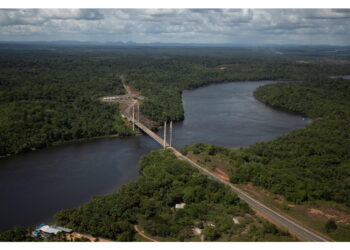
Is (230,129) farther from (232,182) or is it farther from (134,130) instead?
(232,182)

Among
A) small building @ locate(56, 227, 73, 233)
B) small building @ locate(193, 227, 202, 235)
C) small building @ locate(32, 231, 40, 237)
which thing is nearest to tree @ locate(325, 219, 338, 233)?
small building @ locate(193, 227, 202, 235)

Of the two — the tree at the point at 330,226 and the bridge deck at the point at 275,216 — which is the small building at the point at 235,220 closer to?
the bridge deck at the point at 275,216

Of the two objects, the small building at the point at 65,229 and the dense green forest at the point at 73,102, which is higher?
the dense green forest at the point at 73,102

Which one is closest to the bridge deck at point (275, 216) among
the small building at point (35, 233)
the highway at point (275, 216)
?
the highway at point (275, 216)

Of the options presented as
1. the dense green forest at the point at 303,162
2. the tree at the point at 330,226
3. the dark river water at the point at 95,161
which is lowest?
the dark river water at the point at 95,161

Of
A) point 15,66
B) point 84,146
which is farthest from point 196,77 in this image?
point 84,146

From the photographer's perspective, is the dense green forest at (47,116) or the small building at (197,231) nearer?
the small building at (197,231)

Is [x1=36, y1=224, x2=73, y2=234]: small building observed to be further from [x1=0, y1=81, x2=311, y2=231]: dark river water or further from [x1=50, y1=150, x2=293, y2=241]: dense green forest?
[x1=0, y1=81, x2=311, y2=231]: dark river water
